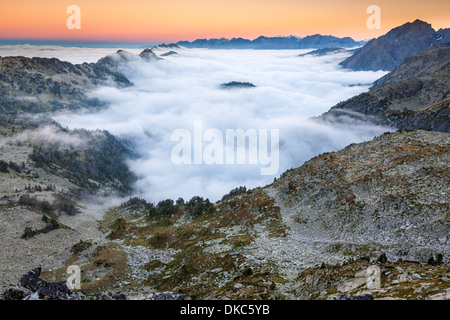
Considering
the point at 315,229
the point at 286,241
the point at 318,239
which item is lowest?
the point at 286,241

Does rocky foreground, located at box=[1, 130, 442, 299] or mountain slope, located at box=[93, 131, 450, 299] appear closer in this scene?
rocky foreground, located at box=[1, 130, 442, 299]

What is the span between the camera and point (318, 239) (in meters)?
48.8

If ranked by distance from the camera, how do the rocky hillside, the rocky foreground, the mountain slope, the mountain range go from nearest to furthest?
the mountain range
the rocky foreground
the rocky hillside
the mountain slope

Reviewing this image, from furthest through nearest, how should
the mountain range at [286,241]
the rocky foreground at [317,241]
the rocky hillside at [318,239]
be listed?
the rocky hillside at [318,239]
the rocky foreground at [317,241]
the mountain range at [286,241]

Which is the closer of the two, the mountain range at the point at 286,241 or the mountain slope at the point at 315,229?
the mountain range at the point at 286,241

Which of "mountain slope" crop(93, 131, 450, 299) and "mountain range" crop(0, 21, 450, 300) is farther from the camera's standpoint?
"mountain slope" crop(93, 131, 450, 299)

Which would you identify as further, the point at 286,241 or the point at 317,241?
the point at 286,241

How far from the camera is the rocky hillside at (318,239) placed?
99.0 ft

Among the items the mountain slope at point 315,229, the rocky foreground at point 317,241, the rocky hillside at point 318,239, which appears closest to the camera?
the rocky foreground at point 317,241

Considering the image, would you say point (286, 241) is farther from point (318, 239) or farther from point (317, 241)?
point (318, 239)

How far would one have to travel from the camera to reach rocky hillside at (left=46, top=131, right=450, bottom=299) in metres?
30.2

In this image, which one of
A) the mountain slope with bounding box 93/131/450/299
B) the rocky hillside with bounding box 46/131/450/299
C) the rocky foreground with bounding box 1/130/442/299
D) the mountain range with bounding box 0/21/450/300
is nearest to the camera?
the mountain range with bounding box 0/21/450/300

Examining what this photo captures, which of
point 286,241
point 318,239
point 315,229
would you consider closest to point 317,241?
point 318,239
